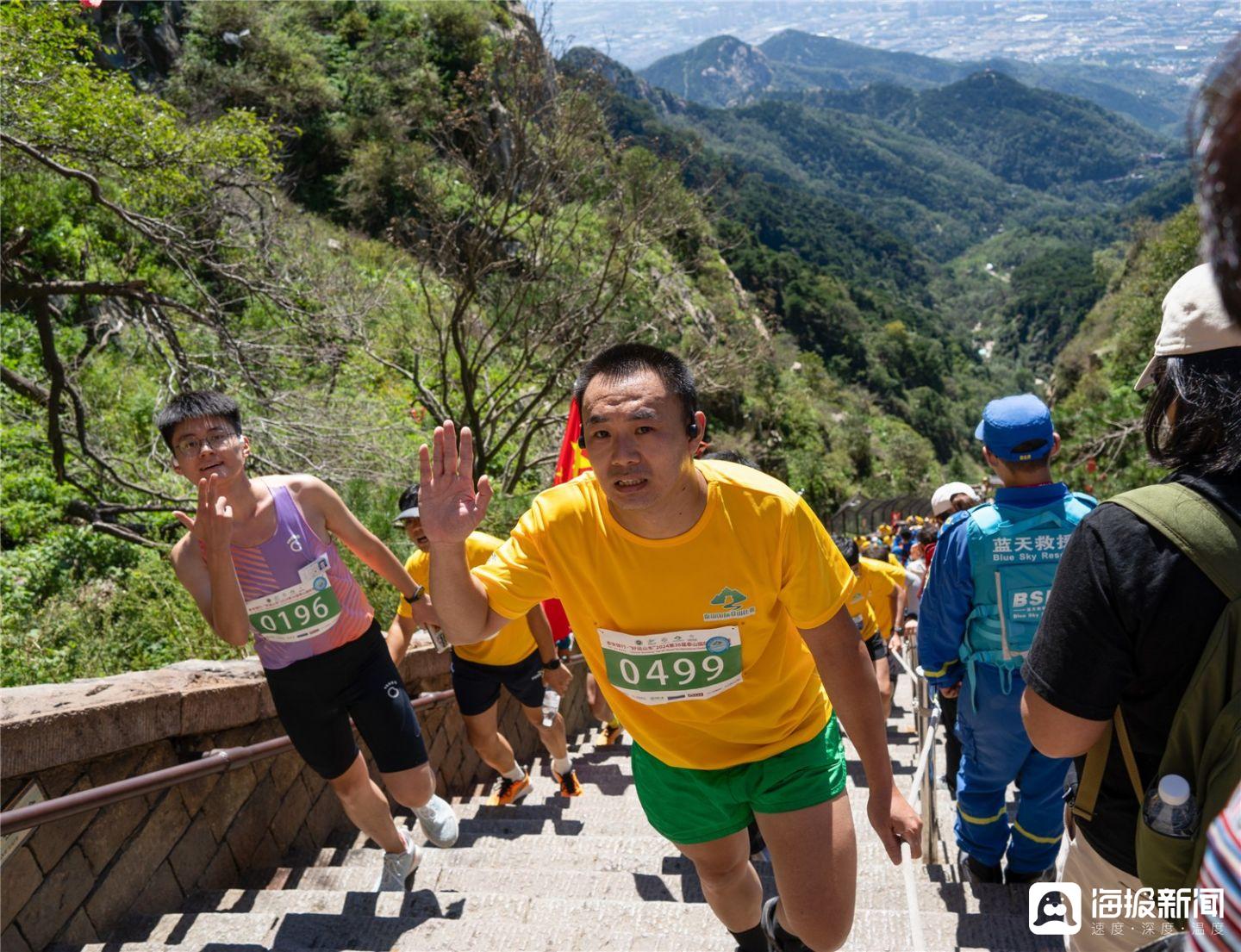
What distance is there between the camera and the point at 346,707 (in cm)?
358

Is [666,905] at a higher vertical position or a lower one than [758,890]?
lower

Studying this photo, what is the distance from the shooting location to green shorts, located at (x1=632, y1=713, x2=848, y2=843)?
259cm

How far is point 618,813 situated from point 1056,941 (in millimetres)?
2790

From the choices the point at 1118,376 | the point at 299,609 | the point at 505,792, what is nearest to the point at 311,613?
the point at 299,609

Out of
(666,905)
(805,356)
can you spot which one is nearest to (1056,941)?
(666,905)

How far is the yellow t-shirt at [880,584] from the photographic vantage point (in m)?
6.19

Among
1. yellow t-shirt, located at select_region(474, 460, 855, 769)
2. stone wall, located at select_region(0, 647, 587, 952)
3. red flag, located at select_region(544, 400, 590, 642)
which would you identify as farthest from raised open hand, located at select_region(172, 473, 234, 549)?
red flag, located at select_region(544, 400, 590, 642)

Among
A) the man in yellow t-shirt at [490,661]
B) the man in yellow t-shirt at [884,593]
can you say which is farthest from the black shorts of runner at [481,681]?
the man in yellow t-shirt at [884,593]

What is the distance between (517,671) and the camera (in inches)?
193

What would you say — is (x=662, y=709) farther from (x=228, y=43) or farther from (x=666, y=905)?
(x=228, y=43)

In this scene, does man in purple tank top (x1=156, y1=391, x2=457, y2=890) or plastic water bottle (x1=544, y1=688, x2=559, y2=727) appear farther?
plastic water bottle (x1=544, y1=688, x2=559, y2=727)

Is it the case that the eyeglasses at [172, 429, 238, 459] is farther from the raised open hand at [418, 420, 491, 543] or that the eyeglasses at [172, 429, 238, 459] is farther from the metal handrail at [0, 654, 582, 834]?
the raised open hand at [418, 420, 491, 543]

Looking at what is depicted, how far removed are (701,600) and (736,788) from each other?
57 centimetres

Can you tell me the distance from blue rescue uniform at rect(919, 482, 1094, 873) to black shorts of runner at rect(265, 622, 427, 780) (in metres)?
2.01
